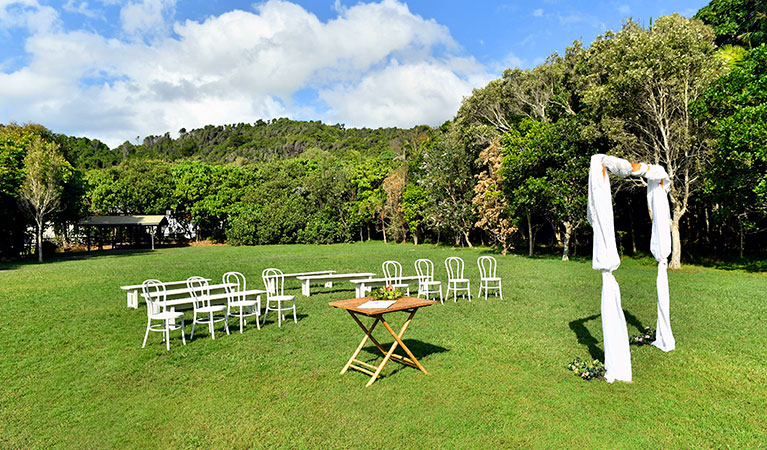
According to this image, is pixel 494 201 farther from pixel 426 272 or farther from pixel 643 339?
pixel 643 339

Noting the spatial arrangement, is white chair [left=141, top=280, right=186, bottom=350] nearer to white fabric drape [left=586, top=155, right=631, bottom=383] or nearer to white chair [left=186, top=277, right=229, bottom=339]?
white chair [left=186, top=277, right=229, bottom=339]

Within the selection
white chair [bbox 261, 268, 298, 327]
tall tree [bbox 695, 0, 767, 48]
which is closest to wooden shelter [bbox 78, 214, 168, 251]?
white chair [bbox 261, 268, 298, 327]

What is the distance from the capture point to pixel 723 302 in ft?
31.6

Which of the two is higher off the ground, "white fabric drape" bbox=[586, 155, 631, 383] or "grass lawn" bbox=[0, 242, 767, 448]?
"white fabric drape" bbox=[586, 155, 631, 383]

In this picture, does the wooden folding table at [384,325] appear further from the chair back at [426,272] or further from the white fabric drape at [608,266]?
the chair back at [426,272]

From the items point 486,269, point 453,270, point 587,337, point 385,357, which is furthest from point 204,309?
point 486,269

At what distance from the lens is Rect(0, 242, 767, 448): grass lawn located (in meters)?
3.79

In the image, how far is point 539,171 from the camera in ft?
70.7

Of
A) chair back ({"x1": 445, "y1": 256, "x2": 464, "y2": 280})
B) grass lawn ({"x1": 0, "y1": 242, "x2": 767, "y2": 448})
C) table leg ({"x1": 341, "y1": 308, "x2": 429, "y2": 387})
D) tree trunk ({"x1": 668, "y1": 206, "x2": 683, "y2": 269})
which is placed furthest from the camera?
tree trunk ({"x1": 668, "y1": 206, "x2": 683, "y2": 269})

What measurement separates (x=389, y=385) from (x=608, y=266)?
9.13ft

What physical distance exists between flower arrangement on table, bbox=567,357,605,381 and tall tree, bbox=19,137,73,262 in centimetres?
2707

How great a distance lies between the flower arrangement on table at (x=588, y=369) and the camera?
503 centimetres

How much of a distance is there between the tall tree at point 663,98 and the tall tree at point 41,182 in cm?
2783

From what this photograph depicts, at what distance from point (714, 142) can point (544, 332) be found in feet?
42.3
